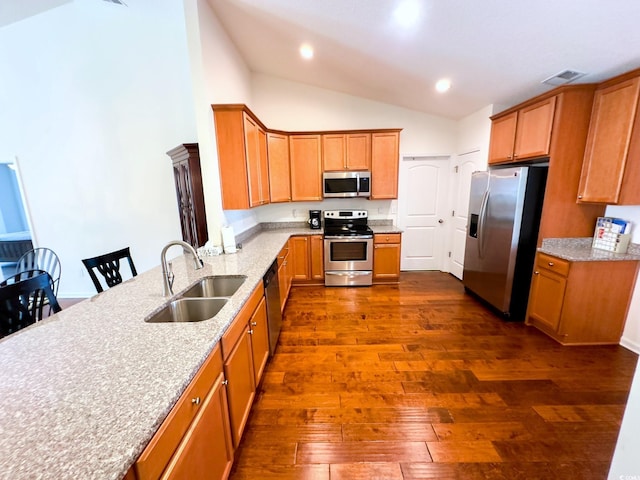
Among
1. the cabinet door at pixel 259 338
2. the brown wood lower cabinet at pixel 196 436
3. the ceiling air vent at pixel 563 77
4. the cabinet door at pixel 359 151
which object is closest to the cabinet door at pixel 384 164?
the cabinet door at pixel 359 151

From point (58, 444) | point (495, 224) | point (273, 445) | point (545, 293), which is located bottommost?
point (273, 445)

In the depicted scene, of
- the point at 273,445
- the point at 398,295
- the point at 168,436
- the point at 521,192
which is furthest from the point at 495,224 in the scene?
the point at 168,436

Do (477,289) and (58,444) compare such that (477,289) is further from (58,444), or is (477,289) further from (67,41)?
(67,41)

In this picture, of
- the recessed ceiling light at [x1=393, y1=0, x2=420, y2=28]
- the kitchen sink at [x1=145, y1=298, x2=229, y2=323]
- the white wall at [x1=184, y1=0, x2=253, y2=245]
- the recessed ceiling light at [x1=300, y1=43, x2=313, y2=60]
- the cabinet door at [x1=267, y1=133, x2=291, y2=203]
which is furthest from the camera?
the cabinet door at [x1=267, y1=133, x2=291, y2=203]

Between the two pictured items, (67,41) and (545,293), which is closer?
(545,293)

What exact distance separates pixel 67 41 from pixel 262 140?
9.21 ft

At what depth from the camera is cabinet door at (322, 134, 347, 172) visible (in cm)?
393

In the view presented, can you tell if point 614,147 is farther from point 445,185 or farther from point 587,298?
point 445,185

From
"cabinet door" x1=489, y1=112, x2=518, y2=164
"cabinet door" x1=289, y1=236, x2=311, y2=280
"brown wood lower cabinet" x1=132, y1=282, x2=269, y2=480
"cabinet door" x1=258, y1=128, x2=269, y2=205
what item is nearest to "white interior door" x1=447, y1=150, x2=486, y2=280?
"cabinet door" x1=489, y1=112, x2=518, y2=164

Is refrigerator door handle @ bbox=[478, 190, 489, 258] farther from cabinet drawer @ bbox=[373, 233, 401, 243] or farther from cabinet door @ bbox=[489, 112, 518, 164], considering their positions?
cabinet drawer @ bbox=[373, 233, 401, 243]

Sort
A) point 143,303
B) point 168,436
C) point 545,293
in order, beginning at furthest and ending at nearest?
point 545,293
point 143,303
point 168,436

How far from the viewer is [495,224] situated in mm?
2943

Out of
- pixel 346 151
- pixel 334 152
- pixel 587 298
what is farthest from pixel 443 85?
pixel 587 298

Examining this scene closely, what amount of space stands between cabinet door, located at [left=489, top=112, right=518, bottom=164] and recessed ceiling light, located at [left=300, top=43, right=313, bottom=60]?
7.91 ft
